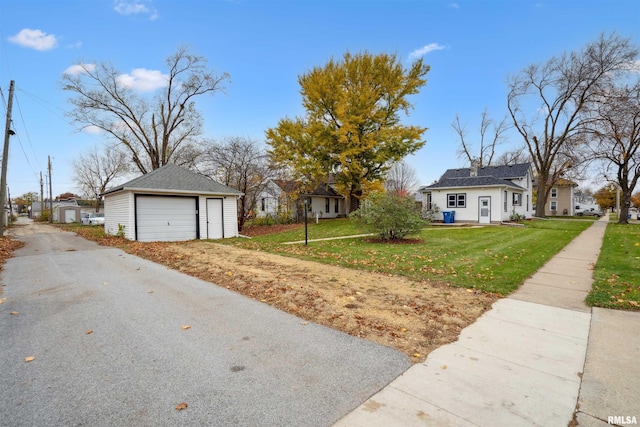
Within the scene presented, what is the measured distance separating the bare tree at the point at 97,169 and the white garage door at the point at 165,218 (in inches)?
1089

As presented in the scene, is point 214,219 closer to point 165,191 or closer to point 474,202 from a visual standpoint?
point 165,191

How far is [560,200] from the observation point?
45562mm

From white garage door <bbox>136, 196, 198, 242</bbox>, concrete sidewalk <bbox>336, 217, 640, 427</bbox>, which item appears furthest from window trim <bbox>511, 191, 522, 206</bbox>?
white garage door <bbox>136, 196, 198, 242</bbox>

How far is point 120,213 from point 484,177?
24.1m

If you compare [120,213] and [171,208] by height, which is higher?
[171,208]

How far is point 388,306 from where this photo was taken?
4.72m

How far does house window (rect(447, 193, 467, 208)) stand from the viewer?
2319 cm

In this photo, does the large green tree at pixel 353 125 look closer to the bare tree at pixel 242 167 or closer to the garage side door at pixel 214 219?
the bare tree at pixel 242 167

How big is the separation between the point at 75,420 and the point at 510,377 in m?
3.59

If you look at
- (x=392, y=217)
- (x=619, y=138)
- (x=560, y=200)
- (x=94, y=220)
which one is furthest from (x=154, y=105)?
(x=560, y=200)

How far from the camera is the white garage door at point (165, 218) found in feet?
45.0

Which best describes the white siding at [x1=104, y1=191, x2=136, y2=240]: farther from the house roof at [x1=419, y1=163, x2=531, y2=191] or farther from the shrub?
the house roof at [x1=419, y1=163, x2=531, y2=191]

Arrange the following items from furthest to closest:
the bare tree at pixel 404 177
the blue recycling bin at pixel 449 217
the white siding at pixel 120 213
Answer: the bare tree at pixel 404 177
the blue recycling bin at pixel 449 217
the white siding at pixel 120 213

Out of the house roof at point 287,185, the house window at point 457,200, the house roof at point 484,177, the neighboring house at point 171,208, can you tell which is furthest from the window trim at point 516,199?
the neighboring house at point 171,208
